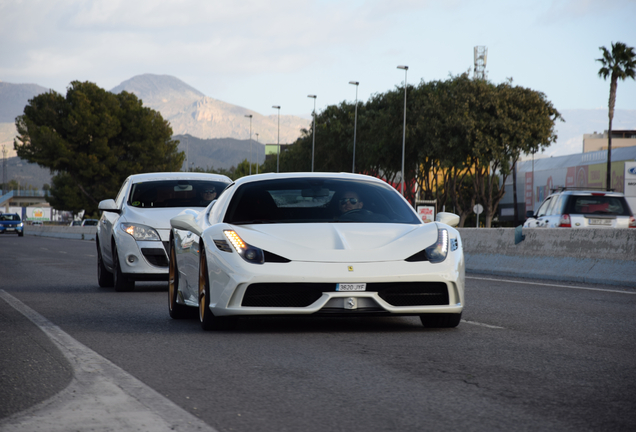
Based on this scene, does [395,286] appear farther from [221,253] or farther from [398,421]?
[398,421]

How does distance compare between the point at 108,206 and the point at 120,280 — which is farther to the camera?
the point at 108,206

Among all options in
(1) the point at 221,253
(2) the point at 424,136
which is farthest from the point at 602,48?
(1) the point at 221,253

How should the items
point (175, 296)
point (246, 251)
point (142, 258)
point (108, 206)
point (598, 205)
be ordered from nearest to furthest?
1. point (246, 251)
2. point (175, 296)
3. point (142, 258)
4. point (108, 206)
5. point (598, 205)

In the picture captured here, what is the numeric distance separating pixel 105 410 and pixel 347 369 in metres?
1.72

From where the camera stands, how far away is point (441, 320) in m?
7.76

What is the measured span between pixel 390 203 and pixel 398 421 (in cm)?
411

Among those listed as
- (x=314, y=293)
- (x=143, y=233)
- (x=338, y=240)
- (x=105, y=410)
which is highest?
(x=338, y=240)

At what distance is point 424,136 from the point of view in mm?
52812

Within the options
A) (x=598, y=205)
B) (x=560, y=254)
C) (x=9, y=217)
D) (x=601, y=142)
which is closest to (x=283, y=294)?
(x=560, y=254)

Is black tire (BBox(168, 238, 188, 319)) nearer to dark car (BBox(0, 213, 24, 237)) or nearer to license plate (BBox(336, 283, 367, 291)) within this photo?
license plate (BBox(336, 283, 367, 291))

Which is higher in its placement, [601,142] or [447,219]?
[601,142]

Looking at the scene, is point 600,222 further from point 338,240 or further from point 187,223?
point 338,240

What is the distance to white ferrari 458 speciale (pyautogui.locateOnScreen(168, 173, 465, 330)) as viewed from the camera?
706cm

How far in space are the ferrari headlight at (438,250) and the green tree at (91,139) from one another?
68.7 metres
